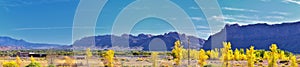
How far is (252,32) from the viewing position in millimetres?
126688

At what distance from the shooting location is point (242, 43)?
119250mm

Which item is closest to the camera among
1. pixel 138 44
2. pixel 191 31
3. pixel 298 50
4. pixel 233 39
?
pixel 191 31

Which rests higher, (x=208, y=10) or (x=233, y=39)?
(x=233, y=39)

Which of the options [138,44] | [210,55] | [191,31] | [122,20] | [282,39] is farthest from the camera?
[282,39]

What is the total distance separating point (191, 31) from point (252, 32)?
115 metres

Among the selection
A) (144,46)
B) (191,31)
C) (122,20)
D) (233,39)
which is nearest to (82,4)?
(122,20)

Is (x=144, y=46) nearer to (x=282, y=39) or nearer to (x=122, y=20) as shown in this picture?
(x=282, y=39)

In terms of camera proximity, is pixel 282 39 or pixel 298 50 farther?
pixel 282 39

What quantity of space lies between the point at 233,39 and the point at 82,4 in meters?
115

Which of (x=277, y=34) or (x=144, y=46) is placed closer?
(x=144, y=46)

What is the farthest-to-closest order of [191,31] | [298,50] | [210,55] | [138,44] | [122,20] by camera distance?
[138,44], [298,50], [210,55], [191,31], [122,20]

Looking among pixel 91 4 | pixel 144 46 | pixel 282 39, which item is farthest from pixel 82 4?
pixel 282 39

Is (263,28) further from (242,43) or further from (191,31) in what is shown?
(191,31)

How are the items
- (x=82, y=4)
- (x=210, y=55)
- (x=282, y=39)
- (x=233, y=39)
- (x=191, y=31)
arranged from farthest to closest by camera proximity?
(x=233, y=39) < (x=282, y=39) < (x=210, y=55) < (x=191, y=31) < (x=82, y=4)
